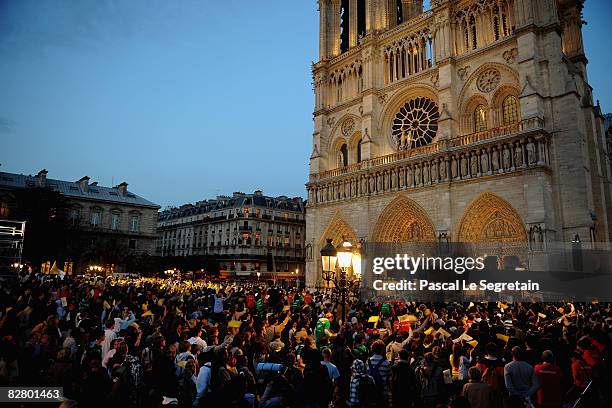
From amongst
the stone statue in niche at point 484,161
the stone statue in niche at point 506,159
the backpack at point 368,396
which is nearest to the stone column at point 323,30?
the stone statue in niche at point 484,161

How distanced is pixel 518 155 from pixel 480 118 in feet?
16.7

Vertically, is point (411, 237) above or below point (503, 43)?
below

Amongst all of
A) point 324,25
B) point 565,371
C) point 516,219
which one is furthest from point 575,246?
point 324,25

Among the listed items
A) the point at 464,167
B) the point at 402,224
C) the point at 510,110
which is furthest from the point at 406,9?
the point at 402,224

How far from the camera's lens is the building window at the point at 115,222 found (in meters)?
46.1

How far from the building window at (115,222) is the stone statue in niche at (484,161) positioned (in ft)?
131

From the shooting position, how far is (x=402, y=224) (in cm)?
2770

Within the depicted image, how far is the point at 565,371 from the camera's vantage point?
6.64 meters

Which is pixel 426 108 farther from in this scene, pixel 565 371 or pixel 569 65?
pixel 565 371

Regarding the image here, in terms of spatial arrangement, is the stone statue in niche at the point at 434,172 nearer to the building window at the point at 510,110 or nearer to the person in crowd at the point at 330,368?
the building window at the point at 510,110

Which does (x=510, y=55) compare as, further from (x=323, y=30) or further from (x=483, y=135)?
(x=323, y=30)

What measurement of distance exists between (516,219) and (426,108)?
10812 mm

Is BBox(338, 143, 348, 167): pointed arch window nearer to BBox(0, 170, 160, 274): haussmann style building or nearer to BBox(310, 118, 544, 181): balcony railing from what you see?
BBox(310, 118, 544, 181): balcony railing
